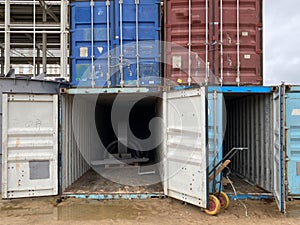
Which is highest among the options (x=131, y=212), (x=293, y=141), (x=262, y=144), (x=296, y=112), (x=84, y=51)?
(x=84, y=51)

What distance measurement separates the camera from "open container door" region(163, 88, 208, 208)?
16.0ft

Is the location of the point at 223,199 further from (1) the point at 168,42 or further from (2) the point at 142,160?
(2) the point at 142,160

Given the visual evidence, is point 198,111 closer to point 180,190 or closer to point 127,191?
point 180,190

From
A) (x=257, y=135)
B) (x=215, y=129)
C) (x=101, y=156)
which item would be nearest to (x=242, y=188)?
(x=257, y=135)

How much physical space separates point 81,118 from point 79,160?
1.15 metres

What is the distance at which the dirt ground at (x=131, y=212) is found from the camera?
4.79m

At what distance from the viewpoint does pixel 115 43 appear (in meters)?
6.12

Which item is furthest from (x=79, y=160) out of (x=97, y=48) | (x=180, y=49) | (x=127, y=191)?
(x=180, y=49)

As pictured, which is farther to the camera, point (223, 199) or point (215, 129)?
point (215, 129)

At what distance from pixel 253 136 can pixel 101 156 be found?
533 centimetres

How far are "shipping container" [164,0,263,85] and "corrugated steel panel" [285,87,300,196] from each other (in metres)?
0.84

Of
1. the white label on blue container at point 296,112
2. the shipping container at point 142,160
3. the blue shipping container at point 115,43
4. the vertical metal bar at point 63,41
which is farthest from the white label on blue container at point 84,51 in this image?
the white label on blue container at point 296,112

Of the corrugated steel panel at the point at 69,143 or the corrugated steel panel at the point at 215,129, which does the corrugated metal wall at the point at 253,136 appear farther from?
the corrugated steel panel at the point at 69,143

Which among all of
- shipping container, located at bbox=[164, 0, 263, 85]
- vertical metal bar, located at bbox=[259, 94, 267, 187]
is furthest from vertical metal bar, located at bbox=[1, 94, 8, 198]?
→ vertical metal bar, located at bbox=[259, 94, 267, 187]
